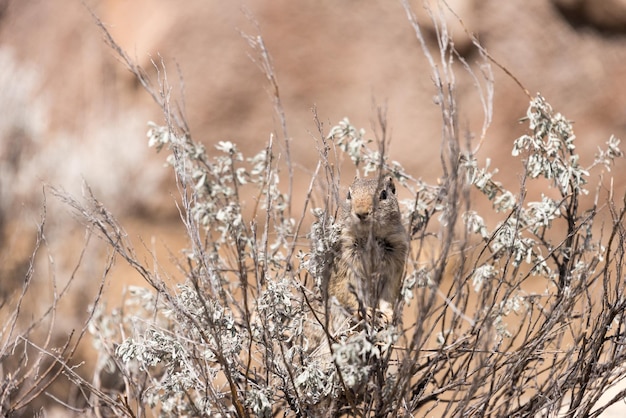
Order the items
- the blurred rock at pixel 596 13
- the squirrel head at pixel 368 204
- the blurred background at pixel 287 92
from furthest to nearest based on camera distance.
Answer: the blurred rock at pixel 596 13, the blurred background at pixel 287 92, the squirrel head at pixel 368 204

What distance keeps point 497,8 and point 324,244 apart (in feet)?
16.0

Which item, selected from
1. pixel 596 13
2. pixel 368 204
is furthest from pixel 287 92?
pixel 368 204

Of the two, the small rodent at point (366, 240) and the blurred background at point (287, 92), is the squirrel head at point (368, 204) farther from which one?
the blurred background at point (287, 92)

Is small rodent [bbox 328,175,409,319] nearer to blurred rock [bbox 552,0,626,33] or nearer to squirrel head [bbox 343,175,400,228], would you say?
squirrel head [bbox 343,175,400,228]

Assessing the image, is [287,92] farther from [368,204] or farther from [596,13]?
[368,204]

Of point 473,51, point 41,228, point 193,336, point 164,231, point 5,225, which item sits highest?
point 473,51

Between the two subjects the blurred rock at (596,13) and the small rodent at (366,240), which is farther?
the blurred rock at (596,13)

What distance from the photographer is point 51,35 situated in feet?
27.3

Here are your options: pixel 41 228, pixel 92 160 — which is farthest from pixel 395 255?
pixel 92 160

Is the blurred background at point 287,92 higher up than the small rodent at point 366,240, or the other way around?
the blurred background at point 287,92

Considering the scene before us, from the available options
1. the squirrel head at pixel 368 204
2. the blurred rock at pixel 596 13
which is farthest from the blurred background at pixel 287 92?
the squirrel head at pixel 368 204

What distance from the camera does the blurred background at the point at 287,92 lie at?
7.35 m

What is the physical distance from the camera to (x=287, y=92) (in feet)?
24.3

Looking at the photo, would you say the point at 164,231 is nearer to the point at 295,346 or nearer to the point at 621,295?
the point at 295,346
